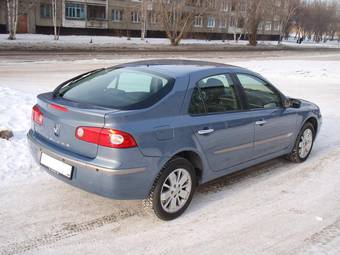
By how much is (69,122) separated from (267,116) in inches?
101

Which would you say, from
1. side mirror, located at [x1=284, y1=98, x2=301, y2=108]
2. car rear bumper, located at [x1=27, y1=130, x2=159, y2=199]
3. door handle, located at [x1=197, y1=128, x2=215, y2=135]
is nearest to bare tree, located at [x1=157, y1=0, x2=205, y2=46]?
side mirror, located at [x1=284, y1=98, x2=301, y2=108]

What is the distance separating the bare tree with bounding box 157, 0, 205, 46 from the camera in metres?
39.8

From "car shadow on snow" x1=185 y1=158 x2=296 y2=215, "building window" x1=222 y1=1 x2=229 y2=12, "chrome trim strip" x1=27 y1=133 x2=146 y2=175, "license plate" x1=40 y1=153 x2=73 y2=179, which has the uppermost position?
"building window" x1=222 y1=1 x2=229 y2=12

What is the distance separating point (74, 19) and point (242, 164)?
4644 centimetres

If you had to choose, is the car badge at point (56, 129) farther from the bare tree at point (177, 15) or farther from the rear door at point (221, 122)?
the bare tree at point (177, 15)

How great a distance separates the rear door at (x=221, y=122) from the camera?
14.2 ft

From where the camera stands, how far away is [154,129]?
381 centimetres

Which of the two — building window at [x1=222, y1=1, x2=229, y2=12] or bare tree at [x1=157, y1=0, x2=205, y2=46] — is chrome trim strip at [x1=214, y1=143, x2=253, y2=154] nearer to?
bare tree at [x1=157, y1=0, x2=205, y2=46]

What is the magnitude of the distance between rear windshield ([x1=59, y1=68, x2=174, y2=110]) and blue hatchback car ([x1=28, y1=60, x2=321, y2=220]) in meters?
0.01

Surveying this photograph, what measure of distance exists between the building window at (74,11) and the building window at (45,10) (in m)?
1.85

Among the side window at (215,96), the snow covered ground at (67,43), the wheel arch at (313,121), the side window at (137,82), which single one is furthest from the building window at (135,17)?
the side window at (137,82)

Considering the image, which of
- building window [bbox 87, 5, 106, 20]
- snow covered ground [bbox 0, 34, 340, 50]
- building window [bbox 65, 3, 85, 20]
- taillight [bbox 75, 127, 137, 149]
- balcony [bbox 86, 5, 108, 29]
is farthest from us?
building window [bbox 87, 5, 106, 20]

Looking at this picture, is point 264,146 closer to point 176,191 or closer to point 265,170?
point 265,170

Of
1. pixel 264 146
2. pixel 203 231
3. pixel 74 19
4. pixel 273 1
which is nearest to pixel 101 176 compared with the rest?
pixel 203 231
